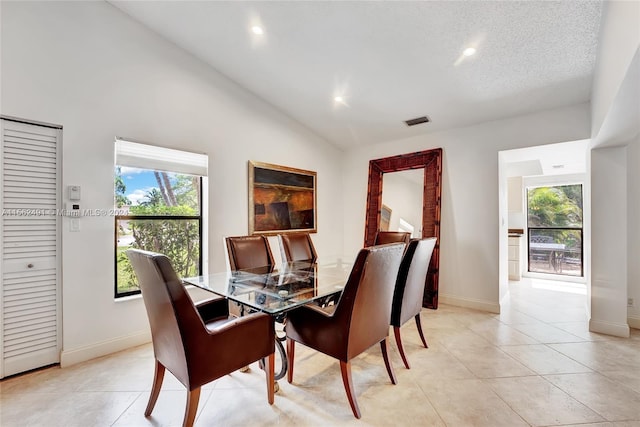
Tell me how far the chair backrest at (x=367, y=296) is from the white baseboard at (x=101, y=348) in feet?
7.28

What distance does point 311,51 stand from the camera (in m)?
2.77

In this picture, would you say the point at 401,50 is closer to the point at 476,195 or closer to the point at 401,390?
the point at 476,195

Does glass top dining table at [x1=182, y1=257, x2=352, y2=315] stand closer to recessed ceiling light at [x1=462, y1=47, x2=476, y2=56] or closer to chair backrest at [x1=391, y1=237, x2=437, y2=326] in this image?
chair backrest at [x1=391, y1=237, x2=437, y2=326]

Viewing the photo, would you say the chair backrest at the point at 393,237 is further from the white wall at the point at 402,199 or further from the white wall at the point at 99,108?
the white wall at the point at 99,108

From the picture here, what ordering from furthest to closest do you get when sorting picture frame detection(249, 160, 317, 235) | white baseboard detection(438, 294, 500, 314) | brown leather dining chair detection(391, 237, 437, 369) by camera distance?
picture frame detection(249, 160, 317, 235) → white baseboard detection(438, 294, 500, 314) → brown leather dining chair detection(391, 237, 437, 369)

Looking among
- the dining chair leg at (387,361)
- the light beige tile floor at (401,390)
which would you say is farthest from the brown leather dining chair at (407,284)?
the light beige tile floor at (401,390)

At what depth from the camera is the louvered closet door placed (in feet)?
6.96

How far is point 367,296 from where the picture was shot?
1724 millimetres

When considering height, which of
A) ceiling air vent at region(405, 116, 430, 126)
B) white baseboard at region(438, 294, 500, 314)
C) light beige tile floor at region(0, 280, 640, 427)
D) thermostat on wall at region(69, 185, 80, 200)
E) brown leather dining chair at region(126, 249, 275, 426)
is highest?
ceiling air vent at region(405, 116, 430, 126)

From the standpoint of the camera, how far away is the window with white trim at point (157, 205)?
8.84ft

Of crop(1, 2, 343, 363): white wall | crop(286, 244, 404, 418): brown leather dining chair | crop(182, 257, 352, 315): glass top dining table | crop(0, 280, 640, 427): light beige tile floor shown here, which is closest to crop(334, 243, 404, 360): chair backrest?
crop(286, 244, 404, 418): brown leather dining chair

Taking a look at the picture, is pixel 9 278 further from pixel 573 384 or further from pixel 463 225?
pixel 463 225

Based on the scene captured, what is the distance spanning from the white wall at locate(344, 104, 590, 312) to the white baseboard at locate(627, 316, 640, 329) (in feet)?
4.08

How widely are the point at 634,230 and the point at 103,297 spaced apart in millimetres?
5612
